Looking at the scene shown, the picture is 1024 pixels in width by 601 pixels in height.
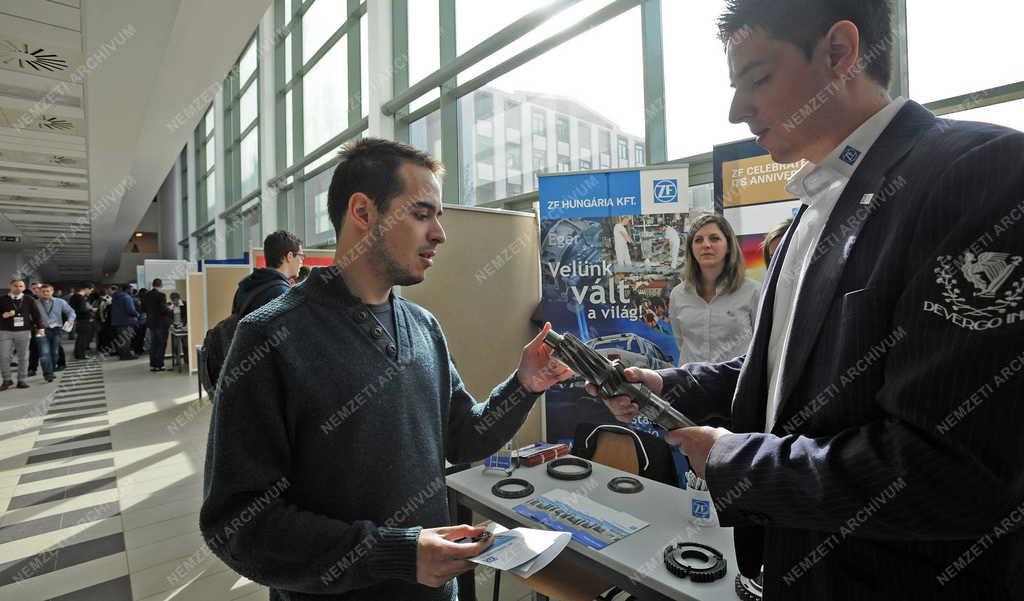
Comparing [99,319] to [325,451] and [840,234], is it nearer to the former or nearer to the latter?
[325,451]

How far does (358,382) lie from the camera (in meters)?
1.00

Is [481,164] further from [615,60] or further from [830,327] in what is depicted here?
[830,327]

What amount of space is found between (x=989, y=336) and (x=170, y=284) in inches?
588

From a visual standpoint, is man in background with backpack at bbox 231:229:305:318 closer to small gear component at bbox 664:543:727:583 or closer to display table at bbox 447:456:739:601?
display table at bbox 447:456:739:601

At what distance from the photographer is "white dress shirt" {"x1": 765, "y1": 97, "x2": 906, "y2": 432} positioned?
78 cm

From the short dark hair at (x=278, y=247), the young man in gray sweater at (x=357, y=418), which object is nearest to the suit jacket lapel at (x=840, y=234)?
the young man in gray sweater at (x=357, y=418)

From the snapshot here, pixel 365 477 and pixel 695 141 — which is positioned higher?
pixel 695 141

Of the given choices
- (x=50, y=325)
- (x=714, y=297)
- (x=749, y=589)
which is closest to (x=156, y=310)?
(x=50, y=325)

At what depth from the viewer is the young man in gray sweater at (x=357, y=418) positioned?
33.2 inches

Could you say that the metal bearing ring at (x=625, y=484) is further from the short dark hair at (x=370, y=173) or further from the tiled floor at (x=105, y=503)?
the tiled floor at (x=105, y=503)

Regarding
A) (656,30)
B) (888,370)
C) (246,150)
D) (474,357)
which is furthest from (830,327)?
(246,150)

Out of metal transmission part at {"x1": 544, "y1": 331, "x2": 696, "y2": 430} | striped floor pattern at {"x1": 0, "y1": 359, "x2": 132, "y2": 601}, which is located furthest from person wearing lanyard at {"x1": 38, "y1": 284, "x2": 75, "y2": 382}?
metal transmission part at {"x1": 544, "y1": 331, "x2": 696, "y2": 430}

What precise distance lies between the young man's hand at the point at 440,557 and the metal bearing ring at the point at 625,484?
3.70 ft

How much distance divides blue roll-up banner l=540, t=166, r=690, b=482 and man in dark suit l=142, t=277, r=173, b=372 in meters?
8.74
